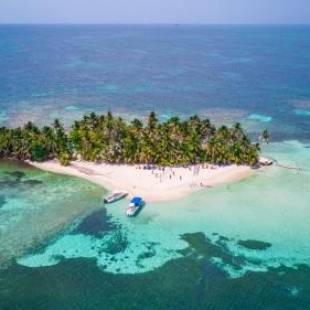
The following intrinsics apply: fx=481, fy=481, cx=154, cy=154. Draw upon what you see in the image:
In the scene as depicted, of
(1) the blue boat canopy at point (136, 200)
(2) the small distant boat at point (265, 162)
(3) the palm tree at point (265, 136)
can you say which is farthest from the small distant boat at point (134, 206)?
(3) the palm tree at point (265, 136)

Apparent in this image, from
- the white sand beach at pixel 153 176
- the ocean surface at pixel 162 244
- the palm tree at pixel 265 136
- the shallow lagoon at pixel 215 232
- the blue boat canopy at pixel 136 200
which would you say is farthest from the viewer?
the palm tree at pixel 265 136

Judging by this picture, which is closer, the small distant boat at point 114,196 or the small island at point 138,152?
the small distant boat at point 114,196

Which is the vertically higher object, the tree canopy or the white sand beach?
the tree canopy

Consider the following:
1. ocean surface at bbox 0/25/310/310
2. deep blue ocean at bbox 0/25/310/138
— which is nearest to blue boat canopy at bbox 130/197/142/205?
ocean surface at bbox 0/25/310/310

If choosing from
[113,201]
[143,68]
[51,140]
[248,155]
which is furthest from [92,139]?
[143,68]

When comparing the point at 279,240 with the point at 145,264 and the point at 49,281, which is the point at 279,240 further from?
the point at 49,281

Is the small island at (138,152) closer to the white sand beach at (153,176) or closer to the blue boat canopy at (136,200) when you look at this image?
the white sand beach at (153,176)

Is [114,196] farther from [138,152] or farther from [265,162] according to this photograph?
[265,162]

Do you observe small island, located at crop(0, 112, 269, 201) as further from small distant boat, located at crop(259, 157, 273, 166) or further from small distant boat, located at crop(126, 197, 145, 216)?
small distant boat, located at crop(126, 197, 145, 216)

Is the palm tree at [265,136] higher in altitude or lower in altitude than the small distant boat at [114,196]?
higher
